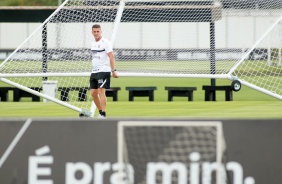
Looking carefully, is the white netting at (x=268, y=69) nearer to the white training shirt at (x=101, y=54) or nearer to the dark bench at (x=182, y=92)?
the dark bench at (x=182, y=92)

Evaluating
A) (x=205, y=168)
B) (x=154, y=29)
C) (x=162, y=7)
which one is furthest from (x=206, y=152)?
(x=154, y=29)

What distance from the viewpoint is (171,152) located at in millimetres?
9859

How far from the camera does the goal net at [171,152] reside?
31.9ft

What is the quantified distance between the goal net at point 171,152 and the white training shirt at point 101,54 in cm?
1034

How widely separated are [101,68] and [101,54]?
0.27 meters

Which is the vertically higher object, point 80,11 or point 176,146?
point 80,11

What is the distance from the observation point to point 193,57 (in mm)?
28797

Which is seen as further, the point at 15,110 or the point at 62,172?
the point at 15,110

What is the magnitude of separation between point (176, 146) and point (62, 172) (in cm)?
113

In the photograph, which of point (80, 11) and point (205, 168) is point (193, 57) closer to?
point (80, 11)

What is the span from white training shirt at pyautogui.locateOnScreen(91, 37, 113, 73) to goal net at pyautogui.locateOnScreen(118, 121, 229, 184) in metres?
10.3

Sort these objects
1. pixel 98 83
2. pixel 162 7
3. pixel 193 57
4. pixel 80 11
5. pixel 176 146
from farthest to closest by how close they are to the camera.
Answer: pixel 193 57, pixel 162 7, pixel 80 11, pixel 98 83, pixel 176 146

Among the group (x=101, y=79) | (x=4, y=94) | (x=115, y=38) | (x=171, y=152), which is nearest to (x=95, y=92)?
(x=101, y=79)

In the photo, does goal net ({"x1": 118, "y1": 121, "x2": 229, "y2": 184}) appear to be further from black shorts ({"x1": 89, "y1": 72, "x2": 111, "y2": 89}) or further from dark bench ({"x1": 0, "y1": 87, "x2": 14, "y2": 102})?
dark bench ({"x1": 0, "y1": 87, "x2": 14, "y2": 102})
